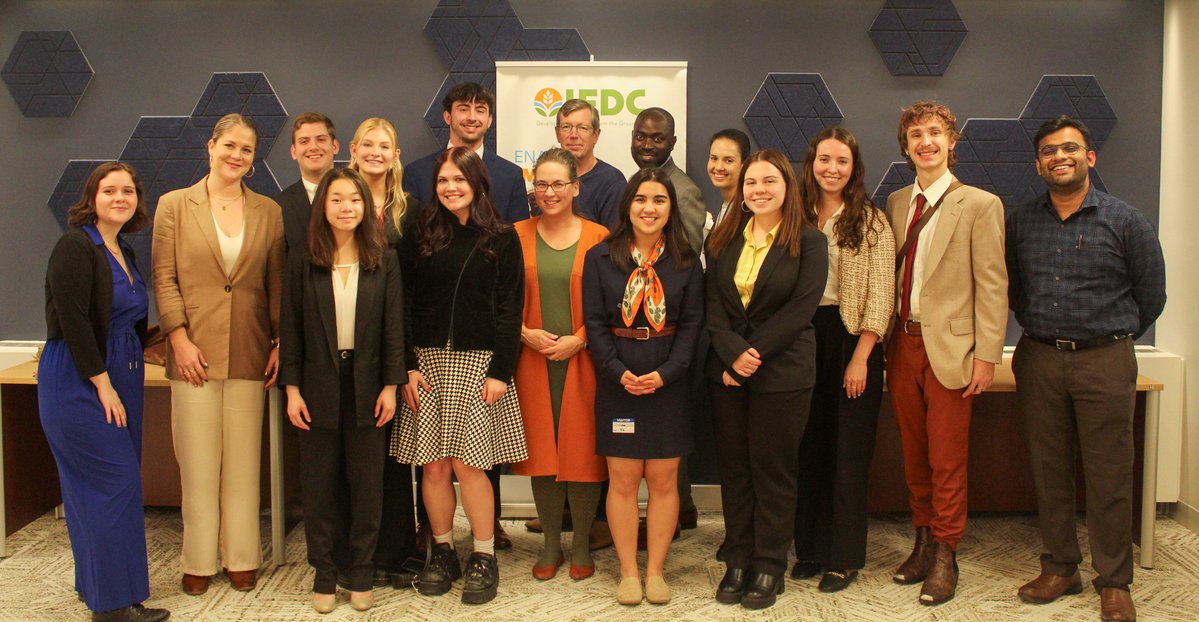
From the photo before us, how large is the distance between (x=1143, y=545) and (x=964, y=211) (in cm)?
168

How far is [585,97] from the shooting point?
175 inches

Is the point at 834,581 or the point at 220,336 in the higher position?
the point at 220,336

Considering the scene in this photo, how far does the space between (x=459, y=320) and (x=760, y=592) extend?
144 centimetres

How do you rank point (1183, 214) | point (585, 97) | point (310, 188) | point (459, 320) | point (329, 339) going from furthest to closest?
point (585, 97) → point (1183, 214) → point (310, 188) → point (459, 320) → point (329, 339)

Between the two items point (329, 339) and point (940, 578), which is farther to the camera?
point (940, 578)

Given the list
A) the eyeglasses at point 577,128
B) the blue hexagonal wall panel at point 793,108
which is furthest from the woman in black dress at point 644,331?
the blue hexagonal wall panel at point 793,108

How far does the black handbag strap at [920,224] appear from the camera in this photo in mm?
3217

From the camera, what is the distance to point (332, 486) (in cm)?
309

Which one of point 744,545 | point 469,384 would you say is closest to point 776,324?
point 744,545

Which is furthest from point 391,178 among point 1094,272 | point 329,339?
point 1094,272

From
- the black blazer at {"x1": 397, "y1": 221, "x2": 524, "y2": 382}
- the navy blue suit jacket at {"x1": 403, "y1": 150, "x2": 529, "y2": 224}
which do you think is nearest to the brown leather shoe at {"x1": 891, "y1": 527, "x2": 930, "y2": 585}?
the black blazer at {"x1": 397, "y1": 221, "x2": 524, "y2": 382}

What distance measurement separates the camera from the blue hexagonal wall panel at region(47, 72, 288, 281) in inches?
182

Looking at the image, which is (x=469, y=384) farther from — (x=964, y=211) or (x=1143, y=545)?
(x=1143, y=545)

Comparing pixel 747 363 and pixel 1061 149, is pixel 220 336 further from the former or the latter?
pixel 1061 149
